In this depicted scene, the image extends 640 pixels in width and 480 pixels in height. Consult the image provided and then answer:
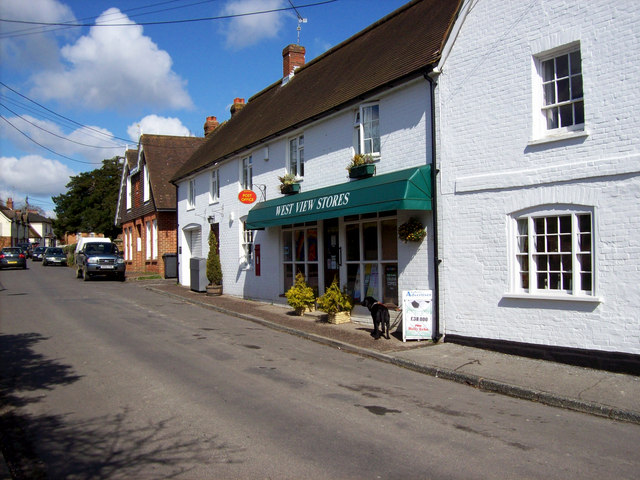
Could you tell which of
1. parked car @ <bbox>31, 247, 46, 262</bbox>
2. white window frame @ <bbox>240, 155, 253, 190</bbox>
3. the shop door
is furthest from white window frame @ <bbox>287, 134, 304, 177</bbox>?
parked car @ <bbox>31, 247, 46, 262</bbox>

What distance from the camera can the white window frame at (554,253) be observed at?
8477mm

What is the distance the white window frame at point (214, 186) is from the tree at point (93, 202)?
1363 inches

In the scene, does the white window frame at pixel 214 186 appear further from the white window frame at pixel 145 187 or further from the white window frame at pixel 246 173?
the white window frame at pixel 145 187

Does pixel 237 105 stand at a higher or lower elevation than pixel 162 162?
higher

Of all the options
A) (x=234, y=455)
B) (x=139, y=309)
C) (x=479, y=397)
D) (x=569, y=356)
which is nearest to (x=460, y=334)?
(x=569, y=356)

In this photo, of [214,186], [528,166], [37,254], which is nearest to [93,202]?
[37,254]

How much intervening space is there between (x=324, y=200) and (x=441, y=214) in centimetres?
321

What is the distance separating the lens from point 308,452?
507cm

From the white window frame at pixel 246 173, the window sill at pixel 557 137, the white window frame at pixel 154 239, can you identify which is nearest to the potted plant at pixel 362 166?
the window sill at pixel 557 137

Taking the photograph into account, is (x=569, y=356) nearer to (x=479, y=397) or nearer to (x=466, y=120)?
(x=479, y=397)

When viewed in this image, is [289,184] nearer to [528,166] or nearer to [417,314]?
[417,314]

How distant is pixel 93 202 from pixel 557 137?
175 ft

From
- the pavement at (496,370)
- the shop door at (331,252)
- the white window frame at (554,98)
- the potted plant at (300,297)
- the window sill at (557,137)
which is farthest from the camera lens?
the potted plant at (300,297)

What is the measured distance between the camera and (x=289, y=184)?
1550cm
